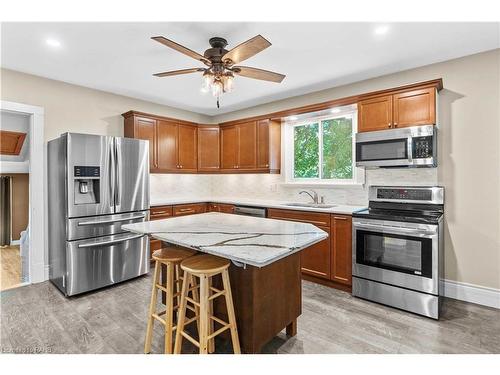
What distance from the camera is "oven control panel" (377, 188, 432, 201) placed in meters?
3.04

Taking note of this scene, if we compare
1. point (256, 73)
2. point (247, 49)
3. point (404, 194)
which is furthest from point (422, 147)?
point (247, 49)

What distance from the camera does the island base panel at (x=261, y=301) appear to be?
1.84 m

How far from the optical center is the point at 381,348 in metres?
2.07

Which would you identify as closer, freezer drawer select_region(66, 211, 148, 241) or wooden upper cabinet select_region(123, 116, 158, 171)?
freezer drawer select_region(66, 211, 148, 241)

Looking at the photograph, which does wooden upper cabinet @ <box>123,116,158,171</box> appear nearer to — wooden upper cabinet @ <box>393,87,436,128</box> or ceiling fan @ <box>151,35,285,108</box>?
ceiling fan @ <box>151,35,285,108</box>

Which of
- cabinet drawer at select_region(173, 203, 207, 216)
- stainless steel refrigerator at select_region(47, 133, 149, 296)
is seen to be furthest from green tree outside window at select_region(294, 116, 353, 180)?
stainless steel refrigerator at select_region(47, 133, 149, 296)

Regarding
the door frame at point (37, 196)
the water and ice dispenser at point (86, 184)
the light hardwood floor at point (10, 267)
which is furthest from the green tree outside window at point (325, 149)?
the light hardwood floor at point (10, 267)

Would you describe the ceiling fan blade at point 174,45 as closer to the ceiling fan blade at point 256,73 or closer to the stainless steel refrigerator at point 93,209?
the ceiling fan blade at point 256,73

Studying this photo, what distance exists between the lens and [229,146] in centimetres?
486

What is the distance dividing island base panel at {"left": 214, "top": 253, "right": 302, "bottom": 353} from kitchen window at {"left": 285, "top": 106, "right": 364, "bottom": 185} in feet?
6.94

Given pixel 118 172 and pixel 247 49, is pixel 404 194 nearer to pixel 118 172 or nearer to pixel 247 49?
pixel 247 49

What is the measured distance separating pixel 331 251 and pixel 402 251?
764 mm

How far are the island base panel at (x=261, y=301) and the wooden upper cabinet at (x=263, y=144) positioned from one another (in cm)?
236
